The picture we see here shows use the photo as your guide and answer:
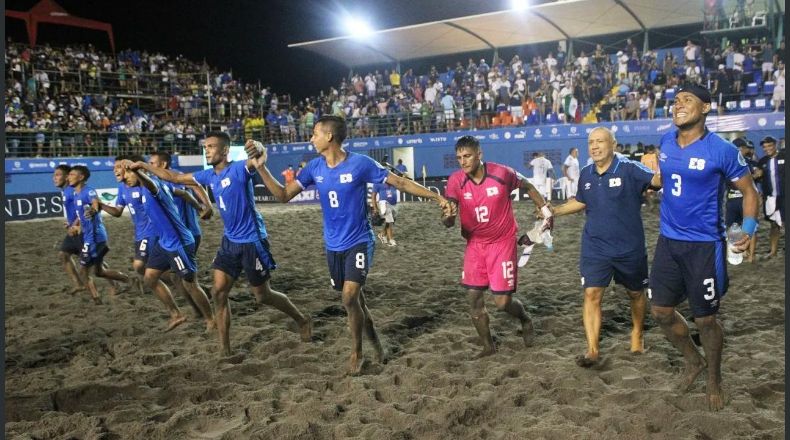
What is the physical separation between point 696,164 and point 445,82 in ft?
94.4

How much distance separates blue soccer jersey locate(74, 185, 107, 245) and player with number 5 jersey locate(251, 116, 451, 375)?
462 cm

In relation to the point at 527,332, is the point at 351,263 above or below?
above

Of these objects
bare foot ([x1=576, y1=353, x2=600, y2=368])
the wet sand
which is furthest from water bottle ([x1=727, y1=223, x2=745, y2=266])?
bare foot ([x1=576, y1=353, x2=600, y2=368])

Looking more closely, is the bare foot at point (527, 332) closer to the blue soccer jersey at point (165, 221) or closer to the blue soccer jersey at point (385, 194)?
the blue soccer jersey at point (165, 221)

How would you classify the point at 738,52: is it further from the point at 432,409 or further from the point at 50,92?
the point at 50,92

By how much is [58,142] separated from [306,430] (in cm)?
2569

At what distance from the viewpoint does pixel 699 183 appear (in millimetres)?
4281

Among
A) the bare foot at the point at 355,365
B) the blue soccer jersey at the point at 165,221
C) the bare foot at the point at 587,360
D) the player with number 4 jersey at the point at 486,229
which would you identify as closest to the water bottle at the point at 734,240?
the bare foot at the point at 587,360

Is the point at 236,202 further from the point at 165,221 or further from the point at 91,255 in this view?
the point at 91,255

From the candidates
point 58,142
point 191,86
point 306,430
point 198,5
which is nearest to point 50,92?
point 58,142

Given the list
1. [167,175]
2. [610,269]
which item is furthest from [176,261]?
[610,269]

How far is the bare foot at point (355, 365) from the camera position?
17.3ft

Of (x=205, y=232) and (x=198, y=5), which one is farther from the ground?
(x=198, y=5)

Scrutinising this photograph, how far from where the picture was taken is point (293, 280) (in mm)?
9859
